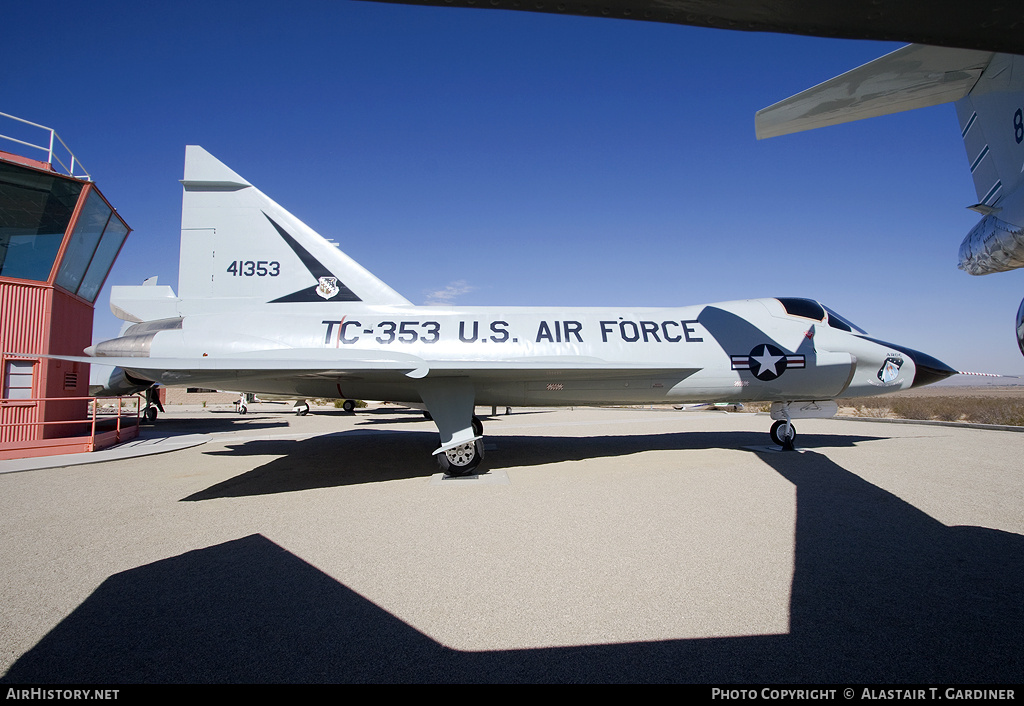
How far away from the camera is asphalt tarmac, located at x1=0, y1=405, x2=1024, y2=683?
8.43 ft

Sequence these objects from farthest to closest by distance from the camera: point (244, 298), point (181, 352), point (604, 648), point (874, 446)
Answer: point (874, 446) < point (244, 298) < point (181, 352) < point (604, 648)

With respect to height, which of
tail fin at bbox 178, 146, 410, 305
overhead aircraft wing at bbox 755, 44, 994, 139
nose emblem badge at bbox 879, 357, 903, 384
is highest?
overhead aircraft wing at bbox 755, 44, 994, 139

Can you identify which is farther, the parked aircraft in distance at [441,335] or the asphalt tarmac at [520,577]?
the parked aircraft in distance at [441,335]

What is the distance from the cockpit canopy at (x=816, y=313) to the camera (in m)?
9.30

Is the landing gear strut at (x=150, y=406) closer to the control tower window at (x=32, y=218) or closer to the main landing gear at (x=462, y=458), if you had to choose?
the control tower window at (x=32, y=218)

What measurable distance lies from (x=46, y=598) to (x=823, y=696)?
15.9 feet

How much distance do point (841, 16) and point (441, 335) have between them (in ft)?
23.4

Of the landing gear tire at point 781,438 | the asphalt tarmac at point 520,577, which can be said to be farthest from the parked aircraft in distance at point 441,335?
the asphalt tarmac at point 520,577

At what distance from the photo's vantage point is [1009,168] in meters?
4.60

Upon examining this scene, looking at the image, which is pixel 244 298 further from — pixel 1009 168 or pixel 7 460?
pixel 1009 168

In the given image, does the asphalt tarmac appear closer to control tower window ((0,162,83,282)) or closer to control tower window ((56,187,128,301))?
control tower window ((0,162,83,282))

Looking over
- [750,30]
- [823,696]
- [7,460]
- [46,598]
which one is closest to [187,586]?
[46,598]

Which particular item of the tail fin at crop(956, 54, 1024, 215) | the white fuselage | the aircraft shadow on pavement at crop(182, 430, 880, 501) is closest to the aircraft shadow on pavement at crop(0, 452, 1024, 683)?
the aircraft shadow on pavement at crop(182, 430, 880, 501)

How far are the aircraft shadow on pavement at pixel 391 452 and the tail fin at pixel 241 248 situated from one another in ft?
10.0
